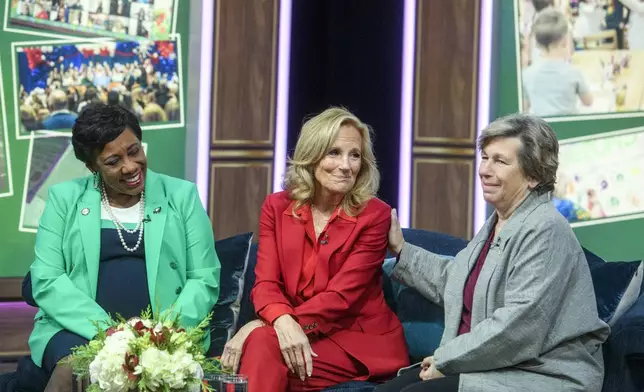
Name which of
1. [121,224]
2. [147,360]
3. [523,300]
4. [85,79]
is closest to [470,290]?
[523,300]

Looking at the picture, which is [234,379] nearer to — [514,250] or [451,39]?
[514,250]

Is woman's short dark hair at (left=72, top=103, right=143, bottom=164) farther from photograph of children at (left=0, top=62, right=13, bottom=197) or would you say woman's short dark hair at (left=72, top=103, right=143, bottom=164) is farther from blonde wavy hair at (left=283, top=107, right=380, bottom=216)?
photograph of children at (left=0, top=62, right=13, bottom=197)

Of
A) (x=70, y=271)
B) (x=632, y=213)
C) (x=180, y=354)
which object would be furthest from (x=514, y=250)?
(x=632, y=213)

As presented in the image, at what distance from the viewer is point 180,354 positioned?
285 centimetres

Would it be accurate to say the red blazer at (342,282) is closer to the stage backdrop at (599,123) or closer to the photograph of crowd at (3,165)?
the stage backdrop at (599,123)

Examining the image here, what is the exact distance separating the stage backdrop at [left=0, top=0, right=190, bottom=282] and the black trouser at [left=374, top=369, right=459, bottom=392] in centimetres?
303

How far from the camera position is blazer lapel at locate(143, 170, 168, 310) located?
152 inches

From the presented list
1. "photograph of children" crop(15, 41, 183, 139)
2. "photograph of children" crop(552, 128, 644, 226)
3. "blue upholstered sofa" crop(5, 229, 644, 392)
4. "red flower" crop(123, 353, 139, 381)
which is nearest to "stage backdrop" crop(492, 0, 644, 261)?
"photograph of children" crop(552, 128, 644, 226)

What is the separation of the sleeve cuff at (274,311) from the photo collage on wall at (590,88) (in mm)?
2696

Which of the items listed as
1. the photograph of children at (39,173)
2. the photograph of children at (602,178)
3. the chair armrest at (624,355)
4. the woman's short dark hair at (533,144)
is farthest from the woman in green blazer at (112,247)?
the photograph of children at (602,178)

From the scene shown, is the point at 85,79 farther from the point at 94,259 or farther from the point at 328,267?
the point at 328,267

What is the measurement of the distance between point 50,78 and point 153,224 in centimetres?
232

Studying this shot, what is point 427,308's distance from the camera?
4039mm

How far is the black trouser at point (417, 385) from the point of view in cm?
330
